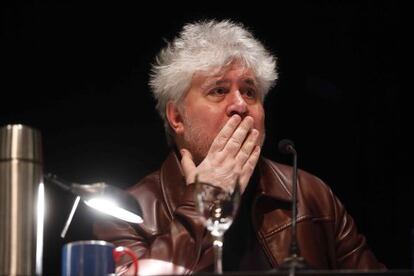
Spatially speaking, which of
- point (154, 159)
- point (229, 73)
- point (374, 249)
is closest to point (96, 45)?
point (154, 159)

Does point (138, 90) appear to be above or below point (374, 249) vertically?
above

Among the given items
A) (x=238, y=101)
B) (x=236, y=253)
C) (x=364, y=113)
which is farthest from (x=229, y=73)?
(x=364, y=113)

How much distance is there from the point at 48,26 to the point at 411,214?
167cm

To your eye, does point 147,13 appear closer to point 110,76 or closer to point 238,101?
point 110,76

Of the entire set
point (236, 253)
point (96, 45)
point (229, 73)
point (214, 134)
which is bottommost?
point (236, 253)

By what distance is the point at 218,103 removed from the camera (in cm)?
342

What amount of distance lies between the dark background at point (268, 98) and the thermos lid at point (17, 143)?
1640 mm

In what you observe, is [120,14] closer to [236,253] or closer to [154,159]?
[154,159]

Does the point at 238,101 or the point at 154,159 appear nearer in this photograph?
the point at 238,101

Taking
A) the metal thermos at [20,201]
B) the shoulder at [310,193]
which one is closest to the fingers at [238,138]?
the shoulder at [310,193]

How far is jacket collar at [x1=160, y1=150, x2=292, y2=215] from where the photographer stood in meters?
3.38

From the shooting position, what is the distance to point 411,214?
4.06 m

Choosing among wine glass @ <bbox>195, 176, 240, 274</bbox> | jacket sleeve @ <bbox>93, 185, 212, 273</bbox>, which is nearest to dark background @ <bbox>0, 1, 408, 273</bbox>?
jacket sleeve @ <bbox>93, 185, 212, 273</bbox>

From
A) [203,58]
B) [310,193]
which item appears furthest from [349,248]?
[203,58]
